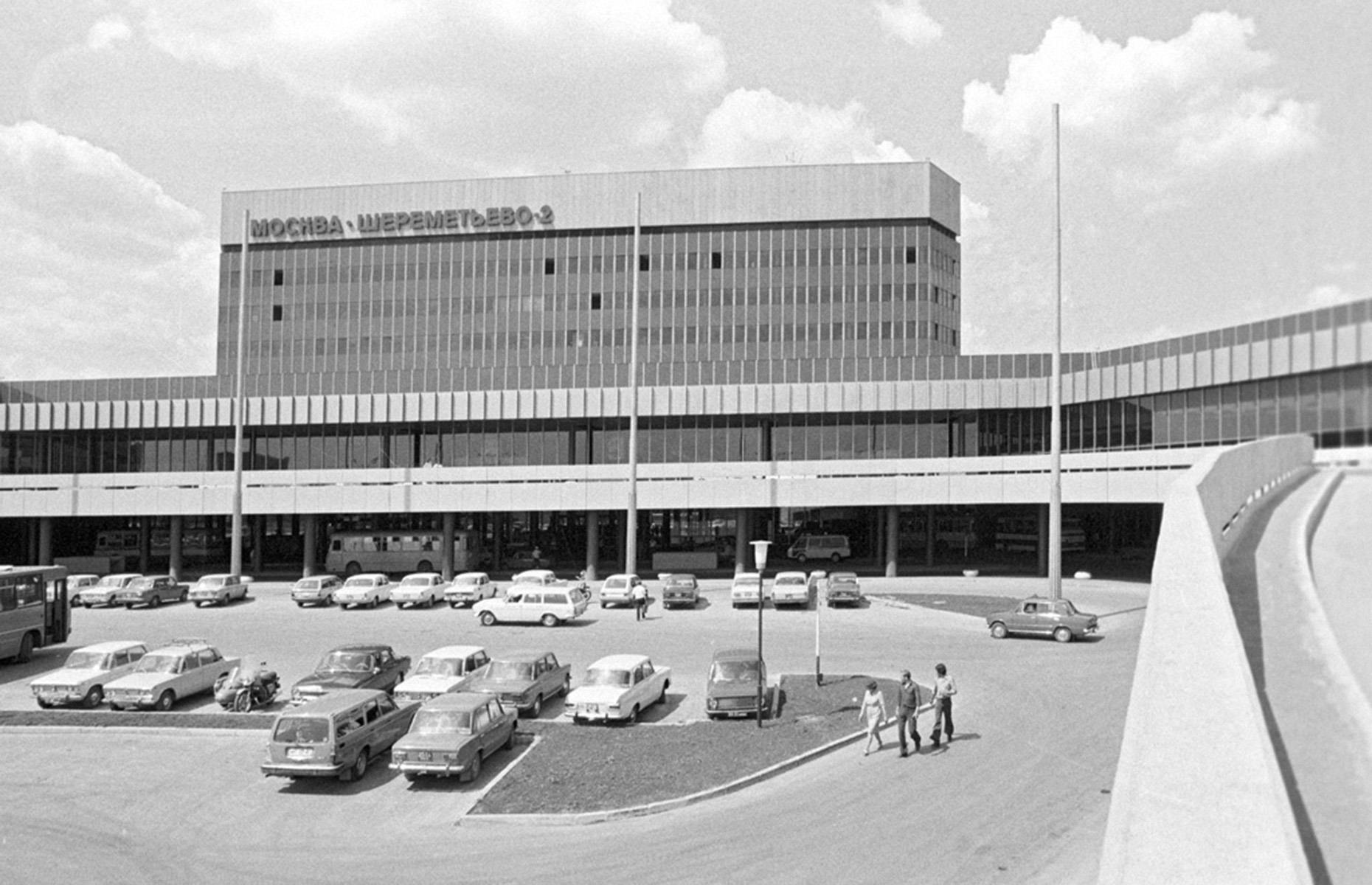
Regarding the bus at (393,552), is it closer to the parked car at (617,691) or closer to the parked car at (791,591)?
the parked car at (791,591)

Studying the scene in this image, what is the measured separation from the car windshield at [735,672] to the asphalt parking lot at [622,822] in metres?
1.38

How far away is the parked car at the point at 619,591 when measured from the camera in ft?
148

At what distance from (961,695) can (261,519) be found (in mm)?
57099

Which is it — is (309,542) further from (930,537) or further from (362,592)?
(930,537)

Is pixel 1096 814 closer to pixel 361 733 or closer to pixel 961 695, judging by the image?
pixel 961 695

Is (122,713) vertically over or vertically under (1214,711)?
under

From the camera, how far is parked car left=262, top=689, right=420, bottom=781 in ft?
62.0

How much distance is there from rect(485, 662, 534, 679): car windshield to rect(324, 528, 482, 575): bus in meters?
36.3

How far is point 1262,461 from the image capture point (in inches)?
189

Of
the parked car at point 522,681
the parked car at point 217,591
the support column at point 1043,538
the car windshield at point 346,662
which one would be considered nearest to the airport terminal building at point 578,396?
Result: the support column at point 1043,538

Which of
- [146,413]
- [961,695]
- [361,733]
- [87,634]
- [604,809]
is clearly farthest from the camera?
[146,413]

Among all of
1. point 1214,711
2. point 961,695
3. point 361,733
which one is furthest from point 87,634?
point 1214,711

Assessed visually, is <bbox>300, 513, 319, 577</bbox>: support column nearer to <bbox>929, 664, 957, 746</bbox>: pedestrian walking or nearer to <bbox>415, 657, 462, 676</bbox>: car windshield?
<bbox>415, 657, 462, 676</bbox>: car windshield

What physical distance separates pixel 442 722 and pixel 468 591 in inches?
1063
